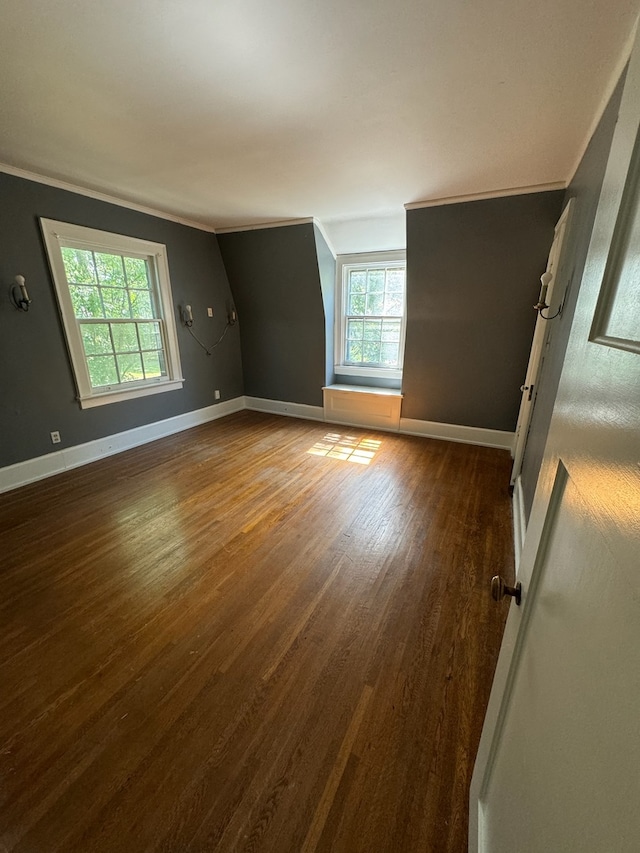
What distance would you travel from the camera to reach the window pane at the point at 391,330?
443 centimetres

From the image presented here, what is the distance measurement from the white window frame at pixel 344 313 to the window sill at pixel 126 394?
219 centimetres

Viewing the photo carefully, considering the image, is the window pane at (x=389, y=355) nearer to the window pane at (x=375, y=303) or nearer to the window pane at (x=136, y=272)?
the window pane at (x=375, y=303)

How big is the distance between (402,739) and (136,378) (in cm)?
388

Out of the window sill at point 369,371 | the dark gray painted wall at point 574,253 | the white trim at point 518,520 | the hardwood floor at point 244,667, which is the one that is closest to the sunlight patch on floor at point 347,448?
the hardwood floor at point 244,667

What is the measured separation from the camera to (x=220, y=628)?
5.35ft

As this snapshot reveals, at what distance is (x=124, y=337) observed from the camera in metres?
3.61

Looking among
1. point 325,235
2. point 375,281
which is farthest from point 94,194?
point 375,281

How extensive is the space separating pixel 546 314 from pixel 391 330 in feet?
7.07

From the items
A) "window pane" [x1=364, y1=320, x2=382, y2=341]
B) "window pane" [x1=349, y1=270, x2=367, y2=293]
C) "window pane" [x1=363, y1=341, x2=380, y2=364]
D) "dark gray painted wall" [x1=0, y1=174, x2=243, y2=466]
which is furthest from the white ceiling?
"window pane" [x1=363, y1=341, x2=380, y2=364]

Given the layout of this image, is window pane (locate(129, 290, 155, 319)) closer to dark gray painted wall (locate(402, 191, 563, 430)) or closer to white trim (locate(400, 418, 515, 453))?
dark gray painted wall (locate(402, 191, 563, 430))

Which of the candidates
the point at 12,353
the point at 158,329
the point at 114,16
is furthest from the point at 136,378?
the point at 114,16

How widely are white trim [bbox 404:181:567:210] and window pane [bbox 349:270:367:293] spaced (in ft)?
4.23

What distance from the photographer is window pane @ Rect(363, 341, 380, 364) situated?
15.2 feet

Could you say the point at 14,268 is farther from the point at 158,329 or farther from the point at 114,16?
the point at 114,16
